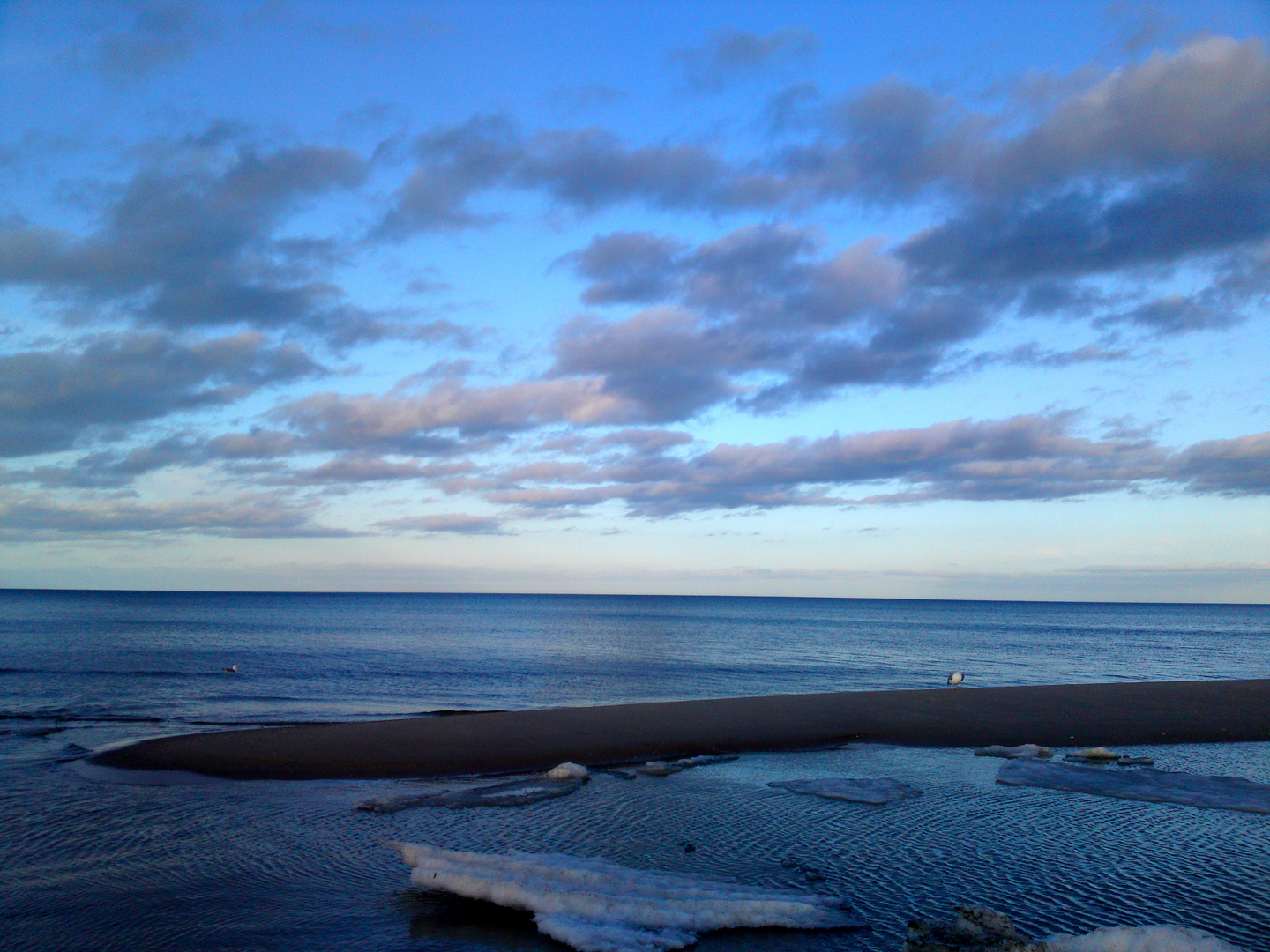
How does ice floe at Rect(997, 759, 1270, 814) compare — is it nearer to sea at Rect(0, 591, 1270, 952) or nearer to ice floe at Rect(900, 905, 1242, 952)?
sea at Rect(0, 591, 1270, 952)

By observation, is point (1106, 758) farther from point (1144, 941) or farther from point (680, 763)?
point (1144, 941)

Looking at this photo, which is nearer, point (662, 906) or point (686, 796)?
point (662, 906)

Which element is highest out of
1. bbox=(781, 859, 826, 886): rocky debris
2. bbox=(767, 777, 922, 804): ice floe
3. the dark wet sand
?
bbox=(781, 859, 826, 886): rocky debris

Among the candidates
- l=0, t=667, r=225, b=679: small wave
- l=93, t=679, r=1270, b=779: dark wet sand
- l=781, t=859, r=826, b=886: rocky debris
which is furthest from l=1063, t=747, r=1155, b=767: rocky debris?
l=0, t=667, r=225, b=679: small wave

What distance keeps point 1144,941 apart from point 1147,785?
816 cm

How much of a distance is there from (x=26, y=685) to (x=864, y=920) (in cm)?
3283

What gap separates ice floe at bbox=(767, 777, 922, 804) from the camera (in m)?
12.7

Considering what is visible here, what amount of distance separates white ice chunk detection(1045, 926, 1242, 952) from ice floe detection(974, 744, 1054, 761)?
389 inches

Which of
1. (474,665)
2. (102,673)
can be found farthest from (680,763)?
(102,673)

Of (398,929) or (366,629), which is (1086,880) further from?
(366,629)

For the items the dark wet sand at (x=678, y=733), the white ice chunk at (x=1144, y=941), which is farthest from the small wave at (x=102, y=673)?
the white ice chunk at (x=1144, y=941)

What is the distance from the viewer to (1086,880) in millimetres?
8789

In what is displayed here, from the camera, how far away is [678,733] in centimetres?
1895

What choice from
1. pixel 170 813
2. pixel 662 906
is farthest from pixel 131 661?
pixel 662 906
